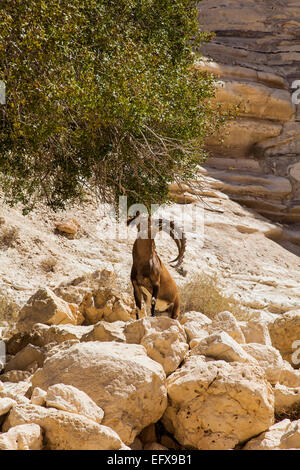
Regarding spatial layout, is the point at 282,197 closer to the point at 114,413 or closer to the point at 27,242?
the point at 27,242

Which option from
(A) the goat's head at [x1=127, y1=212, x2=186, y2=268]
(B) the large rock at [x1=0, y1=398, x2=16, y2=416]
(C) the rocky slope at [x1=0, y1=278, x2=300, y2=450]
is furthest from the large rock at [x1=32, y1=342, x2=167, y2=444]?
(A) the goat's head at [x1=127, y1=212, x2=186, y2=268]

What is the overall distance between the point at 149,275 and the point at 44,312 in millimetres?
1683

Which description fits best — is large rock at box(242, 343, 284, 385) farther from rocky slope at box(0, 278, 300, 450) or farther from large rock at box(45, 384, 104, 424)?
large rock at box(45, 384, 104, 424)

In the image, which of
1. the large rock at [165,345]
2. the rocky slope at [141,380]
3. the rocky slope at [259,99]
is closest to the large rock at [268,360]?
the rocky slope at [141,380]

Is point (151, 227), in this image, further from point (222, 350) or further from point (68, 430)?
point (68, 430)

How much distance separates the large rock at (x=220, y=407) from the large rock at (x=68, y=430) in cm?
91

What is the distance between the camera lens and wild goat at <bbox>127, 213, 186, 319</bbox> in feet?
27.0

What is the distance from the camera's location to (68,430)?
10.8ft

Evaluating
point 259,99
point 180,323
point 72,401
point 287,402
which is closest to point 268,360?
point 287,402

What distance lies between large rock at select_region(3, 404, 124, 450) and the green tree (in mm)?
3221

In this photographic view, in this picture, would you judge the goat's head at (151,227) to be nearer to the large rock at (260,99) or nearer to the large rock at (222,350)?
the large rock at (222,350)

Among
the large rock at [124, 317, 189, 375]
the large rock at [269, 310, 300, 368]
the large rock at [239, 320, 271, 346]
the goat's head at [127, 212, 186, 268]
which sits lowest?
the large rock at [269, 310, 300, 368]
